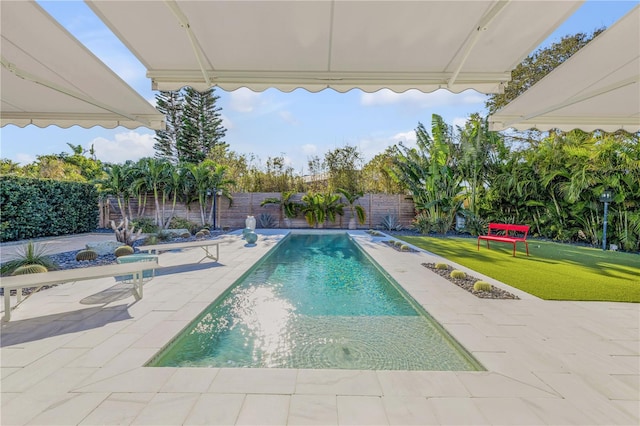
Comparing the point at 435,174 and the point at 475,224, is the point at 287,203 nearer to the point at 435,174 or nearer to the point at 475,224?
the point at 435,174

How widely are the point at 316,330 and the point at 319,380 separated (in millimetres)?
1384

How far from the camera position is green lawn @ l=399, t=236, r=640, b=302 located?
4.97m

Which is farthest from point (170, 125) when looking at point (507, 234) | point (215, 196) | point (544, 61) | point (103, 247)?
point (544, 61)

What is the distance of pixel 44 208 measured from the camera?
1141cm

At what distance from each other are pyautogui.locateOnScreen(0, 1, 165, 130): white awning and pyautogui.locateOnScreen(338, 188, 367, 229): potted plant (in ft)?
40.4

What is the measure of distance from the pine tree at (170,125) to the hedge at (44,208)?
12.2 meters

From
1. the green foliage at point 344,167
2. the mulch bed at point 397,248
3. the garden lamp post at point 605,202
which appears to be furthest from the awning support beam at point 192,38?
the green foliage at point 344,167

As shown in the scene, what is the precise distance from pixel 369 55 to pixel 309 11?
0.85 meters

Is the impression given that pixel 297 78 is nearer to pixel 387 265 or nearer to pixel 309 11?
pixel 309 11

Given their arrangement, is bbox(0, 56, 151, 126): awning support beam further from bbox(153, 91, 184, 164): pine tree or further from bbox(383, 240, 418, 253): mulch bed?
bbox(153, 91, 184, 164): pine tree

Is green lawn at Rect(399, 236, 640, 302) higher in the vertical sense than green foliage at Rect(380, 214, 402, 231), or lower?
lower

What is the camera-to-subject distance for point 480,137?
1346cm

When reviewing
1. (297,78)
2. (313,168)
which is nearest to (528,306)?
(297,78)

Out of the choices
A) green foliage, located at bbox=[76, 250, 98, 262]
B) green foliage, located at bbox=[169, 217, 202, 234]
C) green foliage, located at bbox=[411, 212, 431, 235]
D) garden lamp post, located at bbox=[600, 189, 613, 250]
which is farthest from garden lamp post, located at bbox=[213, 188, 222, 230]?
garden lamp post, located at bbox=[600, 189, 613, 250]
